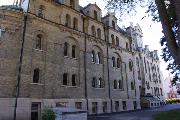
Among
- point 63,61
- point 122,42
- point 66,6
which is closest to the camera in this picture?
point 63,61

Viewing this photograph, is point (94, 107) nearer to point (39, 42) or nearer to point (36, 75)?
point (36, 75)

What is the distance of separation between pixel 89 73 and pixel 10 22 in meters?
12.4

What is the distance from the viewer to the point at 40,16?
25891 mm

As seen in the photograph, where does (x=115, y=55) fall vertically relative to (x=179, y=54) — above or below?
above

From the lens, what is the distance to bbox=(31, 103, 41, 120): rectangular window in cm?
2263

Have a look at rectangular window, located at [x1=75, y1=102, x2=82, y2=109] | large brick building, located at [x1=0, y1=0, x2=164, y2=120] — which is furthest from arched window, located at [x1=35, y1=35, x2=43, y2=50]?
rectangular window, located at [x1=75, y1=102, x2=82, y2=109]

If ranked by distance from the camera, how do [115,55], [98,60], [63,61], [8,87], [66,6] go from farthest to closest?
[115,55] < [98,60] < [66,6] < [63,61] < [8,87]

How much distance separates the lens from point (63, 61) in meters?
27.0

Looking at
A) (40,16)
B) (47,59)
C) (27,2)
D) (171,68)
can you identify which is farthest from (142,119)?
(27,2)

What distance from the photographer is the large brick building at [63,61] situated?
22.0 metres

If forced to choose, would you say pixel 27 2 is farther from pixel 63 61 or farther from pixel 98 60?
pixel 98 60

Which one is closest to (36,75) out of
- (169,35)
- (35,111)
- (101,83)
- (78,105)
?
(35,111)

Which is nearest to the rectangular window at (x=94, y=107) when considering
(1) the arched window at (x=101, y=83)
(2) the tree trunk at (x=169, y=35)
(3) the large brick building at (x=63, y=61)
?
(3) the large brick building at (x=63, y=61)

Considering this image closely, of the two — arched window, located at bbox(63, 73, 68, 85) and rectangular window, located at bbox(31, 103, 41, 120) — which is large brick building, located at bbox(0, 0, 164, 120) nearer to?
rectangular window, located at bbox(31, 103, 41, 120)
